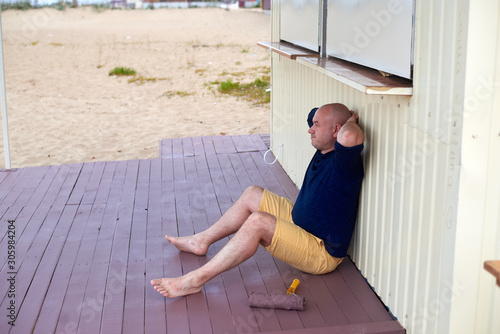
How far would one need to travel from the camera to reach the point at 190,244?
3.55 meters

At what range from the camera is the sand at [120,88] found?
28.0 feet

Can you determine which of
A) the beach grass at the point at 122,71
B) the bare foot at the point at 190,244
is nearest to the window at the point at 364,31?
the bare foot at the point at 190,244

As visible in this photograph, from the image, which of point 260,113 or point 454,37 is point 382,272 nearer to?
point 454,37

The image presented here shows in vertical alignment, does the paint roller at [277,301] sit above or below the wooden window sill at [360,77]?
below

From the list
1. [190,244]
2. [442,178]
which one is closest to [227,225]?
[190,244]

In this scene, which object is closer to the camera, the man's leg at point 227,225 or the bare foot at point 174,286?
the bare foot at point 174,286

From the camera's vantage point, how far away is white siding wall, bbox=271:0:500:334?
2.03 meters

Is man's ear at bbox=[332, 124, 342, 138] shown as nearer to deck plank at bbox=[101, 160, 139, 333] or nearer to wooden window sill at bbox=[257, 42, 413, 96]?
wooden window sill at bbox=[257, 42, 413, 96]

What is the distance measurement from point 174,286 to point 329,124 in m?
1.17

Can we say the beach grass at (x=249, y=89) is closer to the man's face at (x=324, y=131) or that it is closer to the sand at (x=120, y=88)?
the sand at (x=120, y=88)

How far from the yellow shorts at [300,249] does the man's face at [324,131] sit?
459mm

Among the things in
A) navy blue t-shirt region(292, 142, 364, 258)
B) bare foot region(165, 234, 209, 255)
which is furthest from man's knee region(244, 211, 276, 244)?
bare foot region(165, 234, 209, 255)

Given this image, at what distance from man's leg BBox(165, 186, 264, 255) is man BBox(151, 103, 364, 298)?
0.28 metres

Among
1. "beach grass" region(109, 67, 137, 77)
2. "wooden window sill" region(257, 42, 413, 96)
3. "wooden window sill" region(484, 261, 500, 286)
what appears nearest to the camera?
"wooden window sill" region(484, 261, 500, 286)
